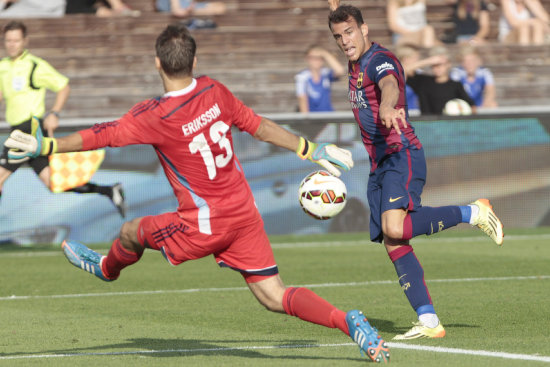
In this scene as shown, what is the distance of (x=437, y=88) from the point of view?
16312 mm

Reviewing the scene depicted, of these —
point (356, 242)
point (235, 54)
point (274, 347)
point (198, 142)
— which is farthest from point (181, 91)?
point (235, 54)

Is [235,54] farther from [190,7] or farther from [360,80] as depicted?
[360,80]

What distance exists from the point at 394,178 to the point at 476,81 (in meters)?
10.4

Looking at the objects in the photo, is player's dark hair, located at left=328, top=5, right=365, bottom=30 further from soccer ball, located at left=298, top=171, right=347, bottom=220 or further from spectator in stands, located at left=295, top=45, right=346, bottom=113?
spectator in stands, located at left=295, top=45, right=346, bottom=113

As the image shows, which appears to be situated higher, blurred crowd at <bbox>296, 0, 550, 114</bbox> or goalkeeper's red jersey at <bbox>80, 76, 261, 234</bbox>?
goalkeeper's red jersey at <bbox>80, 76, 261, 234</bbox>

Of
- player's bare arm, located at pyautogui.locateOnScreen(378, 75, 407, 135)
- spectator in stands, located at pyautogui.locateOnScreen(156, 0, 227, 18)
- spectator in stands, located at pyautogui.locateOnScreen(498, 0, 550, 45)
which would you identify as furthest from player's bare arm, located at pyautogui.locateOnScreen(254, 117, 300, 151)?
spectator in stands, located at pyautogui.locateOnScreen(498, 0, 550, 45)

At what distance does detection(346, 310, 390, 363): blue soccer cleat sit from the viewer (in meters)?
6.11

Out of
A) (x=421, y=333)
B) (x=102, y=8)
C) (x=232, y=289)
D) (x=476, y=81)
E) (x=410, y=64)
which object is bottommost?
(x=102, y=8)

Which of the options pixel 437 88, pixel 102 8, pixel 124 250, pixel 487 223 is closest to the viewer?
pixel 124 250

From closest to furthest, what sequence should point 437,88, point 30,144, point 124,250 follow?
point 30,144 → point 124,250 → point 437,88

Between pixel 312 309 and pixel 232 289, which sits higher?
pixel 312 309

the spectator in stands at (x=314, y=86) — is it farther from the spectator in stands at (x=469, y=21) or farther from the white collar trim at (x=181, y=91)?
the white collar trim at (x=181, y=91)

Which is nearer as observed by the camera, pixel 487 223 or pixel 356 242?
pixel 487 223

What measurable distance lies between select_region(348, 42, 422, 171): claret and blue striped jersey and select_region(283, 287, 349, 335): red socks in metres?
1.78
